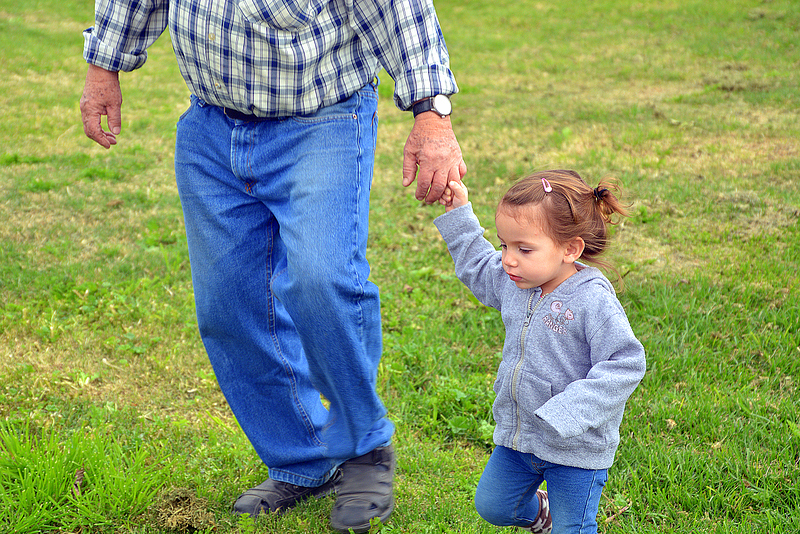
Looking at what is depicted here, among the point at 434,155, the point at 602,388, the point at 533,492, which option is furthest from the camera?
the point at 533,492

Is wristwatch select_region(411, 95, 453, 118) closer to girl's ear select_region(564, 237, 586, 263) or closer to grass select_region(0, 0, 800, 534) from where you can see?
girl's ear select_region(564, 237, 586, 263)

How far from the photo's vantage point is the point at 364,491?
2604 mm

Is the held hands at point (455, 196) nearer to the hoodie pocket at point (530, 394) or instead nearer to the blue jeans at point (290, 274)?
the blue jeans at point (290, 274)

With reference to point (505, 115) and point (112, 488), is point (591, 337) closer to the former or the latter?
point (112, 488)

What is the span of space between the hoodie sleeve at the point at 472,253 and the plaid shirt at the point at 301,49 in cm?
42

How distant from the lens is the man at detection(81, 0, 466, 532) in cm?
228

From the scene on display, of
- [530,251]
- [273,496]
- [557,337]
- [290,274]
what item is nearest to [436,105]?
[530,251]

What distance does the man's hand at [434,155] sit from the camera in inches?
88.5

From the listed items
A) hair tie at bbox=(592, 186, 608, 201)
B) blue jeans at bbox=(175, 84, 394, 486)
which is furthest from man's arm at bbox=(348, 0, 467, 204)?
hair tie at bbox=(592, 186, 608, 201)

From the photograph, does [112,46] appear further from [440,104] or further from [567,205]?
[567,205]

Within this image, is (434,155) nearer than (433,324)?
Yes

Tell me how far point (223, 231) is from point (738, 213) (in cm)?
430

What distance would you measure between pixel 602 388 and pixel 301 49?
1394 mm

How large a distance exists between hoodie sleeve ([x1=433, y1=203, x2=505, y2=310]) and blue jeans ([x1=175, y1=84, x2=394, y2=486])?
305mm
